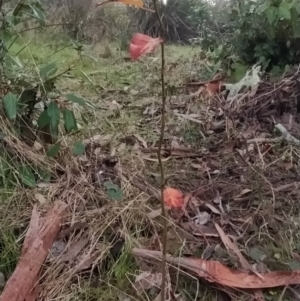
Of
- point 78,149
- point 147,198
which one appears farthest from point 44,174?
point 147,198

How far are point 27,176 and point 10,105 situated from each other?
26 centimetres

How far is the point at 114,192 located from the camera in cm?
198

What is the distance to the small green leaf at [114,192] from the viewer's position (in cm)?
196

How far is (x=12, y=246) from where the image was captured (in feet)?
5.76

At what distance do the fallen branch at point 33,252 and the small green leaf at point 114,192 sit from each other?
0.58 ft

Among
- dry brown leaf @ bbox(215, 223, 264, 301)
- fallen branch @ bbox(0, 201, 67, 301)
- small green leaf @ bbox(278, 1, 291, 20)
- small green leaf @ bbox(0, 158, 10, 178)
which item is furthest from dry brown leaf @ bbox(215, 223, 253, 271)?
small green leaf @ bbox(278, 1, 291, 20)

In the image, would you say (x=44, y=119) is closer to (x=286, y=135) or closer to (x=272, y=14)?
(x=286, y=135)

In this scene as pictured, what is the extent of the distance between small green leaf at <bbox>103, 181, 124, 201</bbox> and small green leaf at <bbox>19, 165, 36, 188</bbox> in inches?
10.1

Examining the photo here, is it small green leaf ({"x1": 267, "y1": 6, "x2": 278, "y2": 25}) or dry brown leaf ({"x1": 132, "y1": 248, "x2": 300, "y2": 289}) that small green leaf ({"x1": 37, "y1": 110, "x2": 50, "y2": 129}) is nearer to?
dry brown leaf ({"x1": 132, "y1": 248, "x2": 300, "y2": 289})

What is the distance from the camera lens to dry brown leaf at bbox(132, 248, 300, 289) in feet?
5.48

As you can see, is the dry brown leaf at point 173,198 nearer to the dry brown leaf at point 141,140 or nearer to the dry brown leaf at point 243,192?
the dry brown leaf at point 243,192

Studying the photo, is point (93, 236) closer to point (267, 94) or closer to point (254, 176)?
point (254, 176)

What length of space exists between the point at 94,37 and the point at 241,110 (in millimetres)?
3574

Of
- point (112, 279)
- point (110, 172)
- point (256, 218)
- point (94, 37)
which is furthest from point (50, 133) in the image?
point (94, 37)
